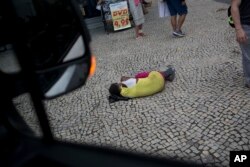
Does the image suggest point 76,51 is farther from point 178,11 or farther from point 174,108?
point 178,11

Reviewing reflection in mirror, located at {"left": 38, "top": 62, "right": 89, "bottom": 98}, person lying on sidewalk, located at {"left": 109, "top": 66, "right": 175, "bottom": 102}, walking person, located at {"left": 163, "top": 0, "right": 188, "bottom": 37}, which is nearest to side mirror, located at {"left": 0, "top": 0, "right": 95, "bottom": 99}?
reflection in mirror, located at {"left": 38, "top": 62, "right": 89, "bottom": 98}

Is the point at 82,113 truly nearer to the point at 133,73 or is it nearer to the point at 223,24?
the point at 133,73

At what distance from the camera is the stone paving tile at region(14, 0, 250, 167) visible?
3207mm

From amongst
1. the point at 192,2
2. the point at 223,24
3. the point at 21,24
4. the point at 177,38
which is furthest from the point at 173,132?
the point at 192,2

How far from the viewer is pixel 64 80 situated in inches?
50.3

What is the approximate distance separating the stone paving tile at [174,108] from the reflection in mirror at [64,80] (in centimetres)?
53

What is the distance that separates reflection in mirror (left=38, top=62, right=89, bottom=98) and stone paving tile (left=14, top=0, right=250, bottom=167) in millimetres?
533

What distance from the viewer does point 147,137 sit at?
346 cm

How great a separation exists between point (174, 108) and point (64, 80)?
2.86 m

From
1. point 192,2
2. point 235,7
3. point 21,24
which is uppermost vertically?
point 21,24

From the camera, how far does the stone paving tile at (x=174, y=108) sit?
3207 millimetres

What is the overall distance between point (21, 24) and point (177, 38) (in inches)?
241

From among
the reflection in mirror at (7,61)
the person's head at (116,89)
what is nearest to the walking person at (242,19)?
the person's head at (116,89)

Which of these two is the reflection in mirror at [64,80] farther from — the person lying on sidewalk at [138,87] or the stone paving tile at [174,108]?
the person lying on sidewalk at [138,87]
